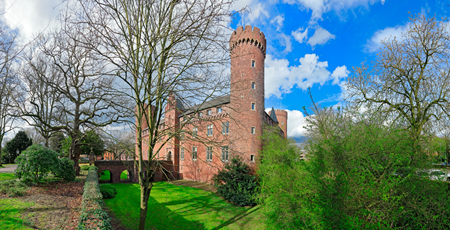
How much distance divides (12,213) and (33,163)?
17.7 ft

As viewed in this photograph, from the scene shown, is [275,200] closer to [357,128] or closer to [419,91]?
[357,128]

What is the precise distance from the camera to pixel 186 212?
1706 cm

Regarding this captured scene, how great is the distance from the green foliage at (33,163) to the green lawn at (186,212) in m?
5.33

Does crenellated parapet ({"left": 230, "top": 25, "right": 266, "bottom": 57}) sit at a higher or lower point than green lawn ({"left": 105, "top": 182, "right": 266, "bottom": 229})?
higher

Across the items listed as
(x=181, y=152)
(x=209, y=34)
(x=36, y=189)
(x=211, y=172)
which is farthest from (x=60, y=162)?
(x=181, y=152)

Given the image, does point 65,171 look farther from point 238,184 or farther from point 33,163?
point 238,184

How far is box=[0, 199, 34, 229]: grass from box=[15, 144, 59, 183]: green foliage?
3555 mm

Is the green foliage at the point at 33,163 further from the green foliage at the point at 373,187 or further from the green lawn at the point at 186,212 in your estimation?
the green foliage at the point at 373,187

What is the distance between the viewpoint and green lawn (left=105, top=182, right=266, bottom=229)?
14266 mm

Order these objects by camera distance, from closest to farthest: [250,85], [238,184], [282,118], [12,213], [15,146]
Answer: [12,213] → [238,184] → [250,85] → [15,146] → [282,118]

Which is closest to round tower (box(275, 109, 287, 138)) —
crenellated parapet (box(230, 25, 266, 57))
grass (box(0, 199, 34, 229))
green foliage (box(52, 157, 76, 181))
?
crenellated parapet (box(230, 25, 266, 57))

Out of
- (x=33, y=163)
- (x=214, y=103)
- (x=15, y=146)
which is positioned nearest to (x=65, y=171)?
(x=33, y=163)

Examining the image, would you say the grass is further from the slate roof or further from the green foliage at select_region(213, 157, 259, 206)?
the green foliage at select_region(213, 157, 259, 206)

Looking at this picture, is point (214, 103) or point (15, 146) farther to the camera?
point (15, 146)
